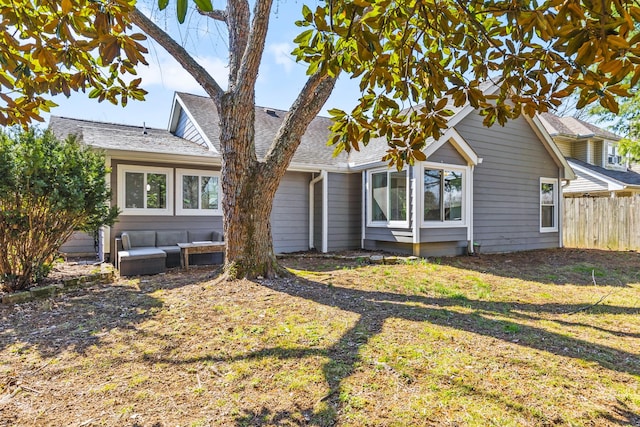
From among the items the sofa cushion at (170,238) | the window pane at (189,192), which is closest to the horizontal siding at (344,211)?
the window pane at (189,192)

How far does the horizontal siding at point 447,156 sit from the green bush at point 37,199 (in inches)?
288

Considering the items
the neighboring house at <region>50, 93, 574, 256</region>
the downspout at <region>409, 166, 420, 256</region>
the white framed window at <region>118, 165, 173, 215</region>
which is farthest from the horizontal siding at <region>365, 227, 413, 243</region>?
the white framed window at <region>118, 165, 173, 215</region>

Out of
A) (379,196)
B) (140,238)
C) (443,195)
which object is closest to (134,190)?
(140,238)

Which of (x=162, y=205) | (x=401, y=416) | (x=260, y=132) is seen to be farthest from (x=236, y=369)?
(x=260, y=132)

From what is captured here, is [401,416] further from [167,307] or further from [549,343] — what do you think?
[167,307]

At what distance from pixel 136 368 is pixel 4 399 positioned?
807 mm

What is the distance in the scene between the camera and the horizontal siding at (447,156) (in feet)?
29.4

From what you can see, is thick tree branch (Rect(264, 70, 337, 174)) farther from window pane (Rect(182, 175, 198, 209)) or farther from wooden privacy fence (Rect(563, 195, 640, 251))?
wooden privacy fence (Rect(563, 195, 640, 251))

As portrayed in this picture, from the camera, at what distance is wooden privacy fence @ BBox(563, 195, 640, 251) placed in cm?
1151

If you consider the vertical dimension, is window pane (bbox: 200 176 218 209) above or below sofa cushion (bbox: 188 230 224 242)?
above

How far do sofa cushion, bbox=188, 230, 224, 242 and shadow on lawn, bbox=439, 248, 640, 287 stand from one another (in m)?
5.51

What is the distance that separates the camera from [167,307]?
14.1 ft

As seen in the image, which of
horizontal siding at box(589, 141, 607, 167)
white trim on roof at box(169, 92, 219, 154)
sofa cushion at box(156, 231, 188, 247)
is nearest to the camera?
sofa cushion at box(156, 231, 188, 247)

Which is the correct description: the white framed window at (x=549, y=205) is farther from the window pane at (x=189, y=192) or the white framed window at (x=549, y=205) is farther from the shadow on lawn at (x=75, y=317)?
the shadow on lawn at (x=75, y=317)
